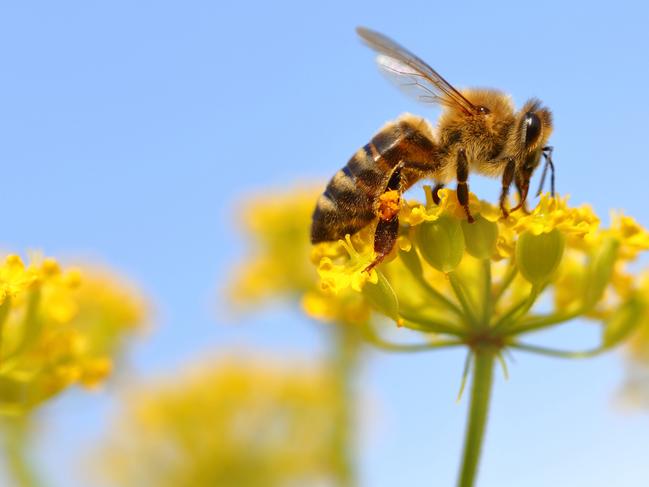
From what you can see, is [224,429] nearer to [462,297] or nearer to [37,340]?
[37,340]

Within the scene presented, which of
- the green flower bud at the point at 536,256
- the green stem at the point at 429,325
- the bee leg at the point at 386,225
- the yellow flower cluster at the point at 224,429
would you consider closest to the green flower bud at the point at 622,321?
the green flower bud at the point at 536,256

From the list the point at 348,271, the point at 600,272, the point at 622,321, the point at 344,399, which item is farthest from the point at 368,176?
the point at 344,399

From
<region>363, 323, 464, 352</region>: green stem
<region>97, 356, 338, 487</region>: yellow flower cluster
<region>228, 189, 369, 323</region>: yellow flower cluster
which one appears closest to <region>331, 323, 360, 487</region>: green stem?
<region>97, 356, 338, 487</region>: yellow flower cluster

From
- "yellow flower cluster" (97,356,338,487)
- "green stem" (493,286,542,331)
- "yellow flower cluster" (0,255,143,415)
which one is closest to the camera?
"yellow flower cluster" (0,255,143,415)

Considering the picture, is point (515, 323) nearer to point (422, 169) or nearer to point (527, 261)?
point (527, 261)

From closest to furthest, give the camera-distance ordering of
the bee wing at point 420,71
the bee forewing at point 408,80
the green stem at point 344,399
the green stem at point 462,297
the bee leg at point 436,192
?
the green stem at point 462,297
the bee leg at point 436,192
the bee wing at point 420,71
the bee forewing at point 408,80
the green stem at point 344,399

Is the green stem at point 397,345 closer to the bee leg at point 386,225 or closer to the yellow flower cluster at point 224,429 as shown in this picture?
the bee leg at point 386,225

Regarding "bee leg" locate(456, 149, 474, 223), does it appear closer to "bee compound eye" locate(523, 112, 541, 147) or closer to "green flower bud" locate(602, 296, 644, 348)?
"bee compound eye" locate(523, 112, 541, 147)
